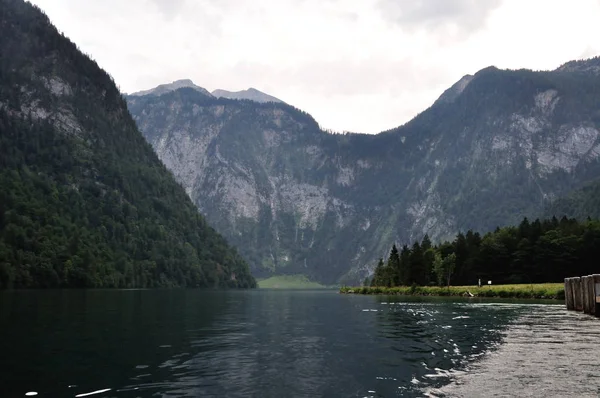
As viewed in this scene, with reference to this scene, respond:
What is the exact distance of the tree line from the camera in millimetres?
152500

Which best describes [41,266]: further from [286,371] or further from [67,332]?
[286,371]

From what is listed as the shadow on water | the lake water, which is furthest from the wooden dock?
the shadow on water

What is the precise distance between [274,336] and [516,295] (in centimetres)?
9409

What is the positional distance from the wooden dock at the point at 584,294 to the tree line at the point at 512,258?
82332 mm

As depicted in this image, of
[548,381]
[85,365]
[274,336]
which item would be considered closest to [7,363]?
[85,365]

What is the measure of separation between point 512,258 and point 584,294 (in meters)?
106

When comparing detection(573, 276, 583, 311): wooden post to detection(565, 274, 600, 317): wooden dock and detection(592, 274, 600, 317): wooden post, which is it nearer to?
detection(565, 274, 600, 317): wooden dock

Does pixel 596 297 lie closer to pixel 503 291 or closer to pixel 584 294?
pixel 584 294

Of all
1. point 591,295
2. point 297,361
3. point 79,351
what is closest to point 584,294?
point 591,295

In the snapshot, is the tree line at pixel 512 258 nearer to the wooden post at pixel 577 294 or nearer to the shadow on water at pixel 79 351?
the wooden post at pixel 577 294

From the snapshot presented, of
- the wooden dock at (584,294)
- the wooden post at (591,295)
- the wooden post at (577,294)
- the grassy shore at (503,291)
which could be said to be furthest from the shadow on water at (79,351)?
the grassy shore at (503,291)

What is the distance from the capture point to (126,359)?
29.7 meters

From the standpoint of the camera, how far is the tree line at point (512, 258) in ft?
500

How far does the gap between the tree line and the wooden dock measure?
8233cm
